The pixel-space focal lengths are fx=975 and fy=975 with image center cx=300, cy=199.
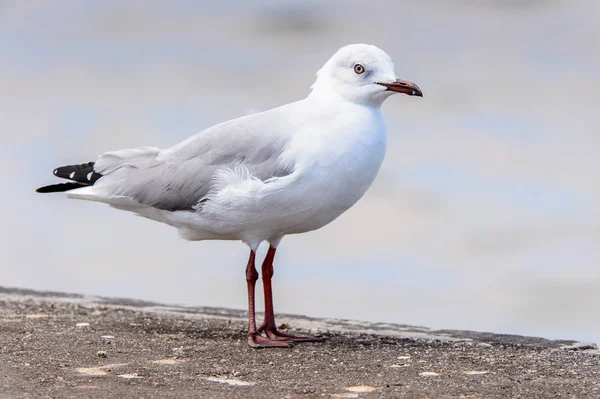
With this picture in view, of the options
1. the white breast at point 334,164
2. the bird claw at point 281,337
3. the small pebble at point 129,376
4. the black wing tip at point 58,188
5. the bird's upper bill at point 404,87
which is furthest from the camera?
the black wing tip at point 58,188

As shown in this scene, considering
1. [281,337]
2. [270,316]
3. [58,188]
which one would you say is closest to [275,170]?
[270,316]

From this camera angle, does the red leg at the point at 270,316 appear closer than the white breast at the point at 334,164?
No

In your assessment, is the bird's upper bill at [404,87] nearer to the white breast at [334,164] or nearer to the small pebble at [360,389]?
the white breast at [334,164]

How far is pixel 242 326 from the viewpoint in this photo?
286 inches

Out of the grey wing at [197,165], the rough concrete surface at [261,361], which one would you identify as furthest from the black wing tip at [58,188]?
the rough concrete surface at [261,361]

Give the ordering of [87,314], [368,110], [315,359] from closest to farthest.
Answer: [315,359] < [368,110] < [87,314]

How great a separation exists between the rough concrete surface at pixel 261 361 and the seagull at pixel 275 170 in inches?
21.1

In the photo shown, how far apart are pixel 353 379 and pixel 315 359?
684mm

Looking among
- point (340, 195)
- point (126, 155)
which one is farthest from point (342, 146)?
point (126, 155)

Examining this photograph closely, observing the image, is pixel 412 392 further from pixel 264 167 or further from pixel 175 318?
pixel 175 318

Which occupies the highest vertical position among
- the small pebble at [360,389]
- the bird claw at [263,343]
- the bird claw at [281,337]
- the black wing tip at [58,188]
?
the black wing tip at [58,188]

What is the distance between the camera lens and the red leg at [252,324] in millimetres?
6316

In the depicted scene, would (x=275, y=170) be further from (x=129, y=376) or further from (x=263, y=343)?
(x=129, y=376)

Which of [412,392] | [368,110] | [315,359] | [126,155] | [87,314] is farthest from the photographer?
[87,314]
